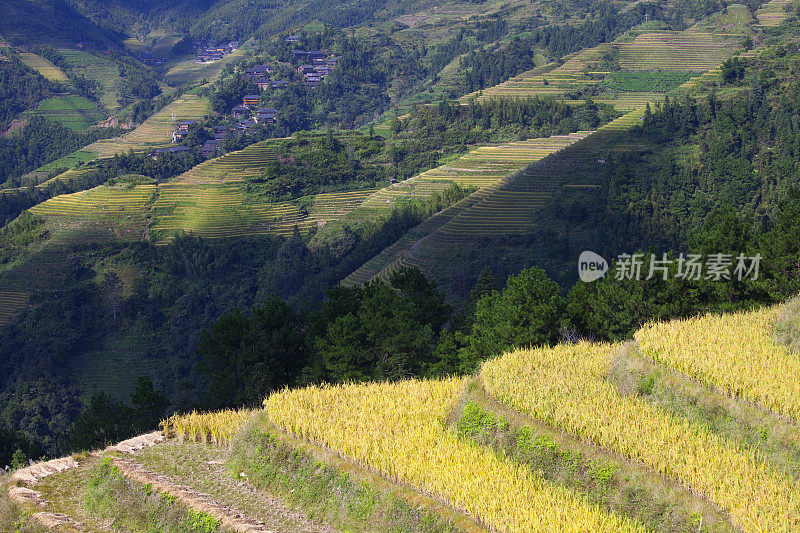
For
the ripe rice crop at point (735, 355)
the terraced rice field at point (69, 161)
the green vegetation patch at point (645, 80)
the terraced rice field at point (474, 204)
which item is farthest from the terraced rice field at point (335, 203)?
the ripe rice crop at point (735, 355)

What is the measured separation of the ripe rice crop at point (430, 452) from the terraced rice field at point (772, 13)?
405 ft

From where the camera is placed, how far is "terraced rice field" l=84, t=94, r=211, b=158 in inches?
5236

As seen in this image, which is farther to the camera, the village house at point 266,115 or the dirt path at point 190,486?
the village house at point 266,115

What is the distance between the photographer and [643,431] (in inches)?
547

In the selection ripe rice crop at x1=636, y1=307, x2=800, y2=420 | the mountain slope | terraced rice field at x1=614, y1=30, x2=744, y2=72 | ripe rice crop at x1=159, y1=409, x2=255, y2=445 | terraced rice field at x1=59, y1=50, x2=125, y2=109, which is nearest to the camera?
the mountain slope

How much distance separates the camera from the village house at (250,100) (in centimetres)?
14973

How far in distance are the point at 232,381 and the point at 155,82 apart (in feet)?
616

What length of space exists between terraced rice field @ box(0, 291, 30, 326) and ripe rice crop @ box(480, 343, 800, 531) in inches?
2616

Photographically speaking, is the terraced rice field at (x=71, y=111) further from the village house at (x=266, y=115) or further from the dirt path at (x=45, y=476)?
the dirt path at (x=45, y=476)

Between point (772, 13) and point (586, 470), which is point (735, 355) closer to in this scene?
point (586, 470)

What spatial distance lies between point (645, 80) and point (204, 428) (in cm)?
10299

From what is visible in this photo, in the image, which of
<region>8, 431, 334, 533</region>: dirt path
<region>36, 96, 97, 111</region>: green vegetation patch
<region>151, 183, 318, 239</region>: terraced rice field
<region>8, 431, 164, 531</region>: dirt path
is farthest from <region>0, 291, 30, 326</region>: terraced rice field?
<region>36, 96, 97, 111</region>: green vegetation patch

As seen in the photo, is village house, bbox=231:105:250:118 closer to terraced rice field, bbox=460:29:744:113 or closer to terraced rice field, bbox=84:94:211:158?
terraced rice field, bbox=84:94:211:158

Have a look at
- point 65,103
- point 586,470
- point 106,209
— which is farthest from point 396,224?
point 65,103
